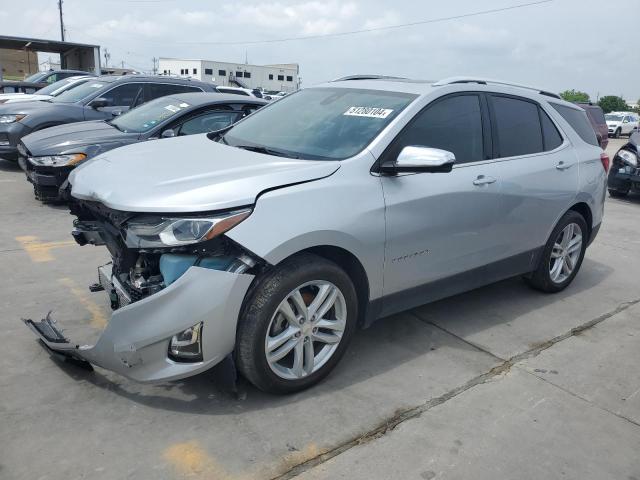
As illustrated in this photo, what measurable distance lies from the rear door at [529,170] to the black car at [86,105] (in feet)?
21.3

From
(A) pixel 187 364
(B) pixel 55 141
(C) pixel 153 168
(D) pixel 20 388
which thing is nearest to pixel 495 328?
(A) pixel 187 364

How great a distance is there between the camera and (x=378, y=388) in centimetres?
322

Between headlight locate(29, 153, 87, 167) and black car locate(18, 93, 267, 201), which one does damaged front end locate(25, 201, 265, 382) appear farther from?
headlight locate(29, 153, 87, 167)

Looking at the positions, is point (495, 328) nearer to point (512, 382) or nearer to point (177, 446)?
point (512, 382)

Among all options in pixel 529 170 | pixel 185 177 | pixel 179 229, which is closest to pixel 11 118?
pixel 185 177

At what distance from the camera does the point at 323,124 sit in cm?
361

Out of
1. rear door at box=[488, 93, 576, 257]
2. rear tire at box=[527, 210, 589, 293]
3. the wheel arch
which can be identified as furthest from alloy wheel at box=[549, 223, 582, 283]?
rear door at box=[488, 93, 576, 257]

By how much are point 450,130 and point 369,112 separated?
612 mm

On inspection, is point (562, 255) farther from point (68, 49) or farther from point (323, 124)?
point (68, 49)

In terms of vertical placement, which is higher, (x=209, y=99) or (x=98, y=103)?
(x=209, y=99)

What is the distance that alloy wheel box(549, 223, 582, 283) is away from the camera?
4793 mm

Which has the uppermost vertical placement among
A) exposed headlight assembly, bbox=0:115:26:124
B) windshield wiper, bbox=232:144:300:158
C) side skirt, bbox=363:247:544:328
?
windshield wiper, bbox=232:144:300:158

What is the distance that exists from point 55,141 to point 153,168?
4288mm

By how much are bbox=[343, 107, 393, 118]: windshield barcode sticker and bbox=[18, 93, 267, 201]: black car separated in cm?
326
